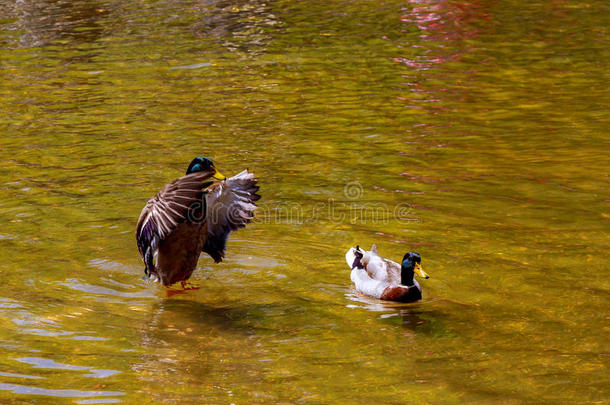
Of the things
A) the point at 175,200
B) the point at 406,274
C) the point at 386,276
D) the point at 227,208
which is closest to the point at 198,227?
the point at 227,208

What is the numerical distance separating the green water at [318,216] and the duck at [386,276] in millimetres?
156

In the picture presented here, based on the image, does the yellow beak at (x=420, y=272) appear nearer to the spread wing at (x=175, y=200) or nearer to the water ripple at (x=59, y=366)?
the spread wing at (x=175, y=200)

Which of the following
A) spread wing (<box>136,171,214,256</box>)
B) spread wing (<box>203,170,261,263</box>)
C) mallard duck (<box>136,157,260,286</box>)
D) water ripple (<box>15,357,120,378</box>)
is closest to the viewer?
water ripple (<box>15,357,120,378</box>)

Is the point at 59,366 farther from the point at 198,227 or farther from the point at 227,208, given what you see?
the point at 227,208

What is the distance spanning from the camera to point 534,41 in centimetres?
2147

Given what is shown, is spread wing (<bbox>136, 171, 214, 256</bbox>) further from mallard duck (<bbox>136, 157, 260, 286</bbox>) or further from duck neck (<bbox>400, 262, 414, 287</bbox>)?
duck neck (<bbox>400, 262, 414, 287</bbox>)

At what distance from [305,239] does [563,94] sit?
809 centimetres

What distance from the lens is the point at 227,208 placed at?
9125mm

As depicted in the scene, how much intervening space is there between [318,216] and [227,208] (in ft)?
5.99

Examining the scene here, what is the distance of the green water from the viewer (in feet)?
22.9

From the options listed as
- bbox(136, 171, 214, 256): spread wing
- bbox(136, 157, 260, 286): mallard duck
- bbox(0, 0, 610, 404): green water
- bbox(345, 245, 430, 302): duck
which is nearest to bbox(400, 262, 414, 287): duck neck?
bbox(345, 245, 430, 302): duck

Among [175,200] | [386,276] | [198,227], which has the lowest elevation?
[386,276]

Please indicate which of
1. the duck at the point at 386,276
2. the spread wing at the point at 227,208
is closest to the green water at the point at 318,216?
the duck at the point at 386,276

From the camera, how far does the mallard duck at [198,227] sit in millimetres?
8234
